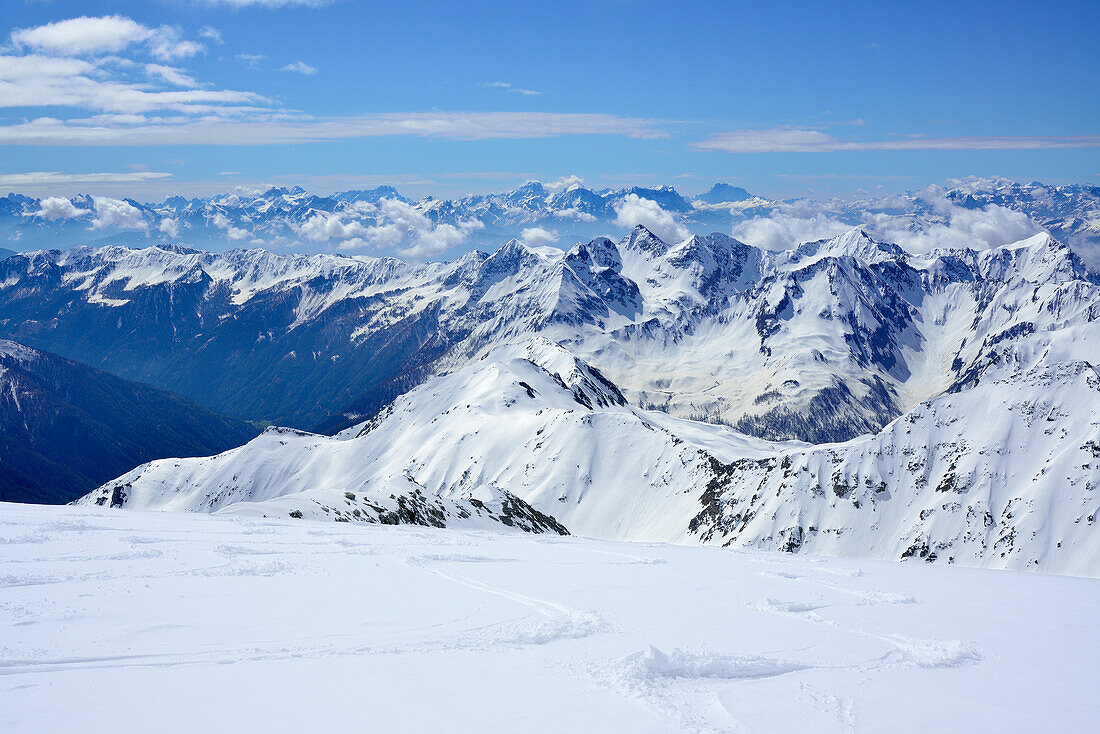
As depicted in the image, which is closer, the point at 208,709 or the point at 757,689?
the point at 208,709

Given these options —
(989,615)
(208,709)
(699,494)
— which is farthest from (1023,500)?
(208,709)

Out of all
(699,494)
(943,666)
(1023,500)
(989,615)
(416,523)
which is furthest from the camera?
(699,494)

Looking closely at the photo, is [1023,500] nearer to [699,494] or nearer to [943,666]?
[699,494]

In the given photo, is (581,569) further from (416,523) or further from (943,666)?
(416,523)

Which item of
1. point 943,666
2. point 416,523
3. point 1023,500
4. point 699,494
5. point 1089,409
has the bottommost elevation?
point 699,494

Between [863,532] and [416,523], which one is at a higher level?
[416,523]

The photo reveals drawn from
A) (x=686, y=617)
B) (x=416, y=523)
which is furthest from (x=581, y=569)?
(x=416, y=523)

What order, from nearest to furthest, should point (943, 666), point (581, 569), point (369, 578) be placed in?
point (943, 666)
point (369, 578)
point (581, 569)
